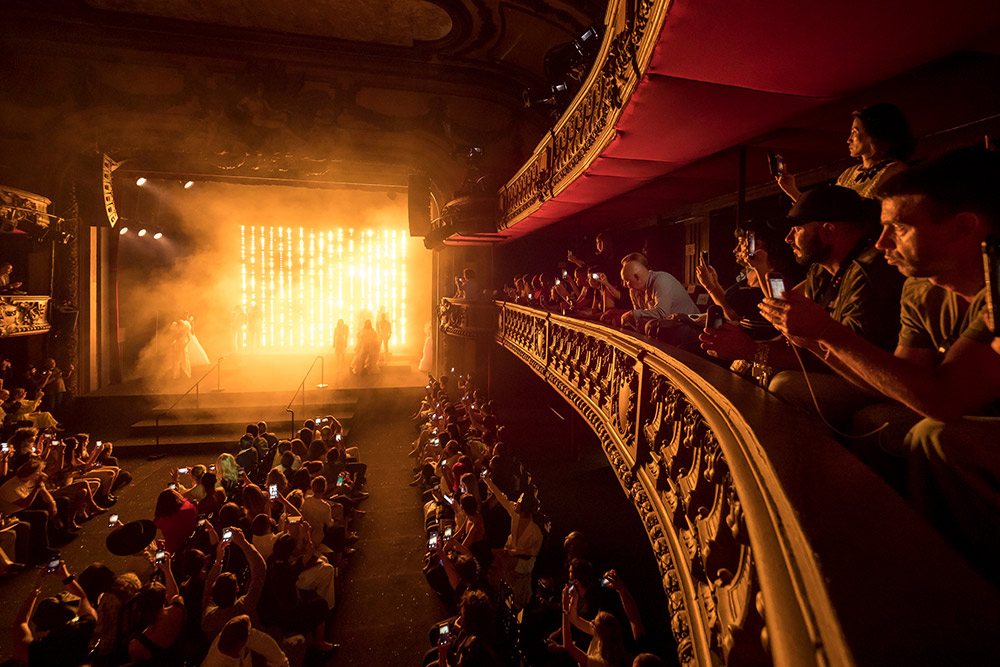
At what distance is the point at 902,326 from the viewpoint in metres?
1.83

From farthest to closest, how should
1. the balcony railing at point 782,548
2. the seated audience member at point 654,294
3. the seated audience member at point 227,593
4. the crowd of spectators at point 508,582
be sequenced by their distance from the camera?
1. the seated audience member at point 654,294
2. the seated audience member at point 227,593
3. the crowd of spectators at point 508,582
4. the balcony railing at point 782,548

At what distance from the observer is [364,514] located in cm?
873

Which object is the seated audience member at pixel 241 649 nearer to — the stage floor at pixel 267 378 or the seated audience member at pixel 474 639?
the seated audience member at pixel 474 639

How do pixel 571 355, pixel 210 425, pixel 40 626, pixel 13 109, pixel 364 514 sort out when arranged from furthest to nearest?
pixel 210 425, pixel 13 109, pixel 364 514, pixel 571 355, pixel 40 626

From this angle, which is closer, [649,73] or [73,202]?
[649,73]

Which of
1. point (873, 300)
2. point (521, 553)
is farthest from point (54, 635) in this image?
point (873, 300)

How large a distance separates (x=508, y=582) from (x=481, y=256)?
33.1 ft

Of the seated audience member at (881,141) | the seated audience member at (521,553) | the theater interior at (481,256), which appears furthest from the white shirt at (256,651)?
the seated audience member at (881,141)

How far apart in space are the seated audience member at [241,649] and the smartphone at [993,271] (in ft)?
15.9

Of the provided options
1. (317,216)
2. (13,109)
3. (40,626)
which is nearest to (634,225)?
(40,626)

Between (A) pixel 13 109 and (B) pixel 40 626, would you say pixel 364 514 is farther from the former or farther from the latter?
(A) pixel 13 109

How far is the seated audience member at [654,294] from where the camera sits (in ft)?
15.3

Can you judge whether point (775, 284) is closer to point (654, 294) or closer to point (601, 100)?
point (654, 294)

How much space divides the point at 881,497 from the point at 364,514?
8.76 meters
